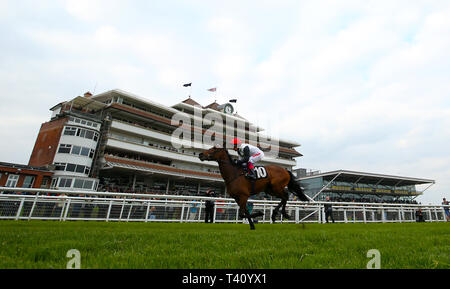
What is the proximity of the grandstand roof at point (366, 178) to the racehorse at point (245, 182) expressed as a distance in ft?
119

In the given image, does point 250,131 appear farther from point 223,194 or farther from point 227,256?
point 227,256

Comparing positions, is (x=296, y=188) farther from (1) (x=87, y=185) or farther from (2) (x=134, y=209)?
(1) (x=87, y=185)

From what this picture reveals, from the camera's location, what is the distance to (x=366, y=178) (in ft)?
148

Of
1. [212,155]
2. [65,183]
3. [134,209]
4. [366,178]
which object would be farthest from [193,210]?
[366,178]

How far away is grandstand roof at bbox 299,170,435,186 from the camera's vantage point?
41.9 metres

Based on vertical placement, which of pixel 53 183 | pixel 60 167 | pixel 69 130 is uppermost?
pixel 69 130

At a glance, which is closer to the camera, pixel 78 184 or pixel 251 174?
pixel 251 174

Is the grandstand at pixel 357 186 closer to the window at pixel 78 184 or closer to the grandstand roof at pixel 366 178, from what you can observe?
the grandstand roof at pixel 366 178

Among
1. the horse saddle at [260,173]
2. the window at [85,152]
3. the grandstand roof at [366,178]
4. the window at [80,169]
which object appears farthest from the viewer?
Answer: the grandstand roof at [366,178]

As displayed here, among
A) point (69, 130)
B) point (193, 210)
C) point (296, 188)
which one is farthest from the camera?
point (69, 130)

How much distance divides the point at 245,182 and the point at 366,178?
4564 cm

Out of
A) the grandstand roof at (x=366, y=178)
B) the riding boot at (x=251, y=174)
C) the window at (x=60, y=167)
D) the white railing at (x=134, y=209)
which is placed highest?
the grandstand roof at (x=366, y=178)

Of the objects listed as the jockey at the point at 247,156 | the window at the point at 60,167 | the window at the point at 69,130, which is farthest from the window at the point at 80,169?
the jockey at the point at 247,156

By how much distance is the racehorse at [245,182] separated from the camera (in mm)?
7172
